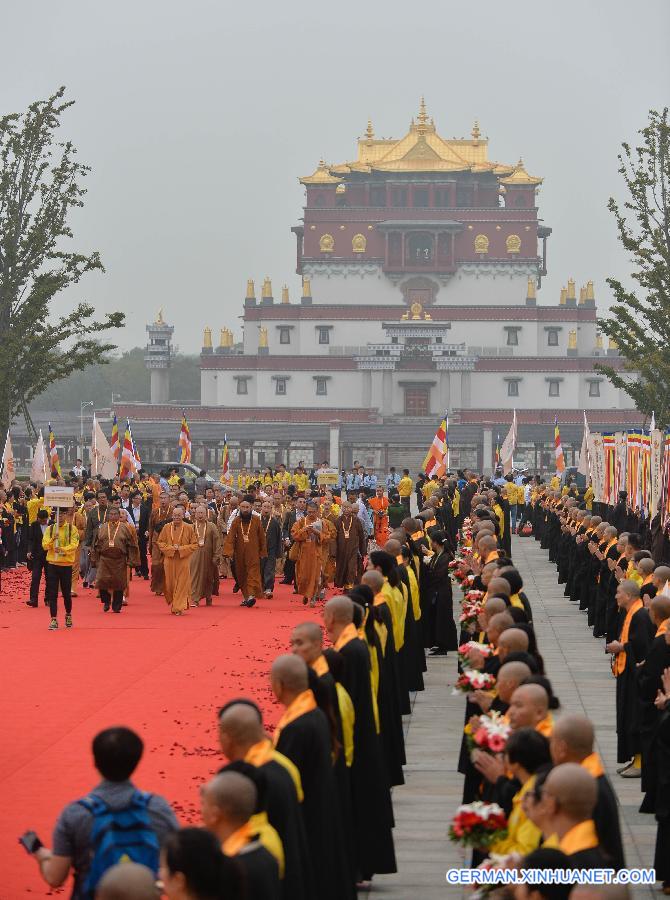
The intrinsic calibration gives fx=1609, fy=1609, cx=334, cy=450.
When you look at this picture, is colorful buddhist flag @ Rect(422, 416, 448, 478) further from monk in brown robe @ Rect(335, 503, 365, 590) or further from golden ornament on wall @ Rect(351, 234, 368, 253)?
golden ornament on wall @ Rect(351, 234, 368, 253)

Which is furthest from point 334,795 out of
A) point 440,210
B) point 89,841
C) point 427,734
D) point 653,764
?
point 440,210

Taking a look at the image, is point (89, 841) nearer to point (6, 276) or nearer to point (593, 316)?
point (6, 276)

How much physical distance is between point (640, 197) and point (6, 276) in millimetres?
14542

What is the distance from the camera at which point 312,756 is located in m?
7.11

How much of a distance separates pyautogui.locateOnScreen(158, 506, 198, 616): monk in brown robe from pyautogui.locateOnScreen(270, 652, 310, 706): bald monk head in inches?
593

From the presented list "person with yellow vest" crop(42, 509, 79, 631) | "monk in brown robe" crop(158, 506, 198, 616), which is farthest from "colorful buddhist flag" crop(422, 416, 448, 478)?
"person with yellow vest" crop(42, 509, 79, 631)

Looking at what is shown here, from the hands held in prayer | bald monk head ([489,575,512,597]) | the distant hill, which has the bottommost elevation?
the hands held in prayer

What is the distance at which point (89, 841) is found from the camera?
6109 mm

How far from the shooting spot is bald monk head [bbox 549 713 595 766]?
6316mm

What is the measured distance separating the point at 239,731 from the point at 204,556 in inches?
671

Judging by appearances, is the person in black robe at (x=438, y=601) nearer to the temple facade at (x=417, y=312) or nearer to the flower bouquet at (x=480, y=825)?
the flower bouquet at (x=480, y=825)

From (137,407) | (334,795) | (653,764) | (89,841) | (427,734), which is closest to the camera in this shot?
(89,841)

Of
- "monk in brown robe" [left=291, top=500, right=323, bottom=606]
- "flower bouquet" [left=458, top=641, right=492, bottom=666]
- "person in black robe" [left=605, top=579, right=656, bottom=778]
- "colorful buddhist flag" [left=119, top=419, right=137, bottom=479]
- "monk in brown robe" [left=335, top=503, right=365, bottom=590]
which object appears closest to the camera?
"flower bouquet" [left=458, top=641, right=492, bottom=666]

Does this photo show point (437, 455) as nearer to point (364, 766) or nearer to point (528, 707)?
point (364, 766)
